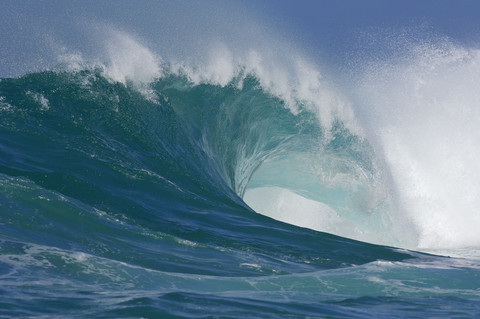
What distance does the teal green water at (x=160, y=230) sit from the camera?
4000 mm

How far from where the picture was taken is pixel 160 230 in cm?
659

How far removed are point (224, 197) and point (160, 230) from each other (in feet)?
8.96

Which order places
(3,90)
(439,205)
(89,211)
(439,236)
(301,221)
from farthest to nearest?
(301,221)
(439,205)
(439,236)
(3,90)
(89,211)

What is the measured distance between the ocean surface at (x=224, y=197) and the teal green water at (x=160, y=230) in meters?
0.03

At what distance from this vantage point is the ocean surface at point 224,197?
4.28m

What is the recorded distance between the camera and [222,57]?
14234 mm

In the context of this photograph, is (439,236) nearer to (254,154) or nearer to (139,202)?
(254,154)

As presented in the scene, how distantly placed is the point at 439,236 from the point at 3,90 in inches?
374

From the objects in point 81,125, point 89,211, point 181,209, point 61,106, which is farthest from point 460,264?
point 61,106

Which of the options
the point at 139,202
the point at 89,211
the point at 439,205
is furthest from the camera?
the point at 439,205

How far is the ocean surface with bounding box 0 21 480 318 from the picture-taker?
4.28 meters

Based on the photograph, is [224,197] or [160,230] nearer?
[160,230]

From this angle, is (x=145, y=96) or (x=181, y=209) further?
(x=145, y=96)

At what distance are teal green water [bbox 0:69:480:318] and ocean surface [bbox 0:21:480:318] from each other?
0.10 ft
